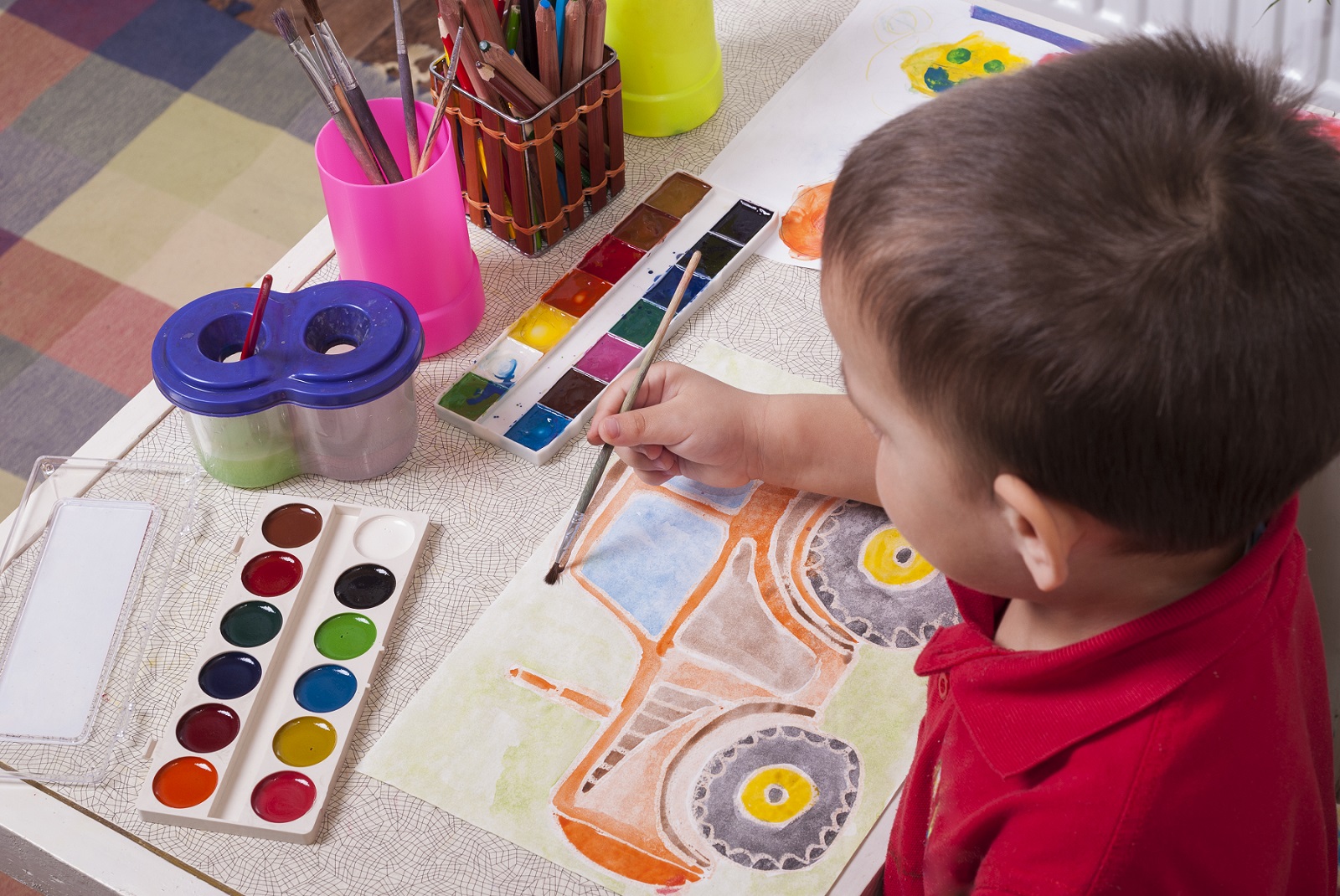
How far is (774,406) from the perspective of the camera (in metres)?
0.81

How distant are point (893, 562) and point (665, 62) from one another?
441mm

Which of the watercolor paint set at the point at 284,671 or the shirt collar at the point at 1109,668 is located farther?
the watercolor paint set at the point at 284,671

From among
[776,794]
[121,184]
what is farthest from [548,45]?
[121,184]

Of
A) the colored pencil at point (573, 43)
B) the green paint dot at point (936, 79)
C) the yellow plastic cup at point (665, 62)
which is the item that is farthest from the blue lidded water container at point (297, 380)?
the green paint dot at point (936, 79)

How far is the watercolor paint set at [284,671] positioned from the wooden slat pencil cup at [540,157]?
26cm

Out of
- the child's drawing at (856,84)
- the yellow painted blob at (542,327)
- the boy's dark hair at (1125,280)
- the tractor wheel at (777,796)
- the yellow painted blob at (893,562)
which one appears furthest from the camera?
the child's drawing at (856,84)

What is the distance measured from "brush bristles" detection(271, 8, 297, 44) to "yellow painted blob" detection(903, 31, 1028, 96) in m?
0.50

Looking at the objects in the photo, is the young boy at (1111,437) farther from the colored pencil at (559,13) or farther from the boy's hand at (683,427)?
the colored pencil at (559,13)

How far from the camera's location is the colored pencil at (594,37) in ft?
2.78

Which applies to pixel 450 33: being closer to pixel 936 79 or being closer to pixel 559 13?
pixel 559 13

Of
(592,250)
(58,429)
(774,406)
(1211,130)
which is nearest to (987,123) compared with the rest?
(1211,130)

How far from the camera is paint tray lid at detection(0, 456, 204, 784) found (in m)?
0.68

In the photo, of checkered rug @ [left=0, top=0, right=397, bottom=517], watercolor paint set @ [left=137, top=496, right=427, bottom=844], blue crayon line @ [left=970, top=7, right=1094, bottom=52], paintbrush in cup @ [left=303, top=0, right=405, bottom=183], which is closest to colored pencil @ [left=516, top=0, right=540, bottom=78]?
paintbrush in cup @ [left=303, top=0, right=405, bottom=183]

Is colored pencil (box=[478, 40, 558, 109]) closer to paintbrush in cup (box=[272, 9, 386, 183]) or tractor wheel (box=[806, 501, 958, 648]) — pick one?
paintbrush in cup (box=[272, 9, 386, 183])
